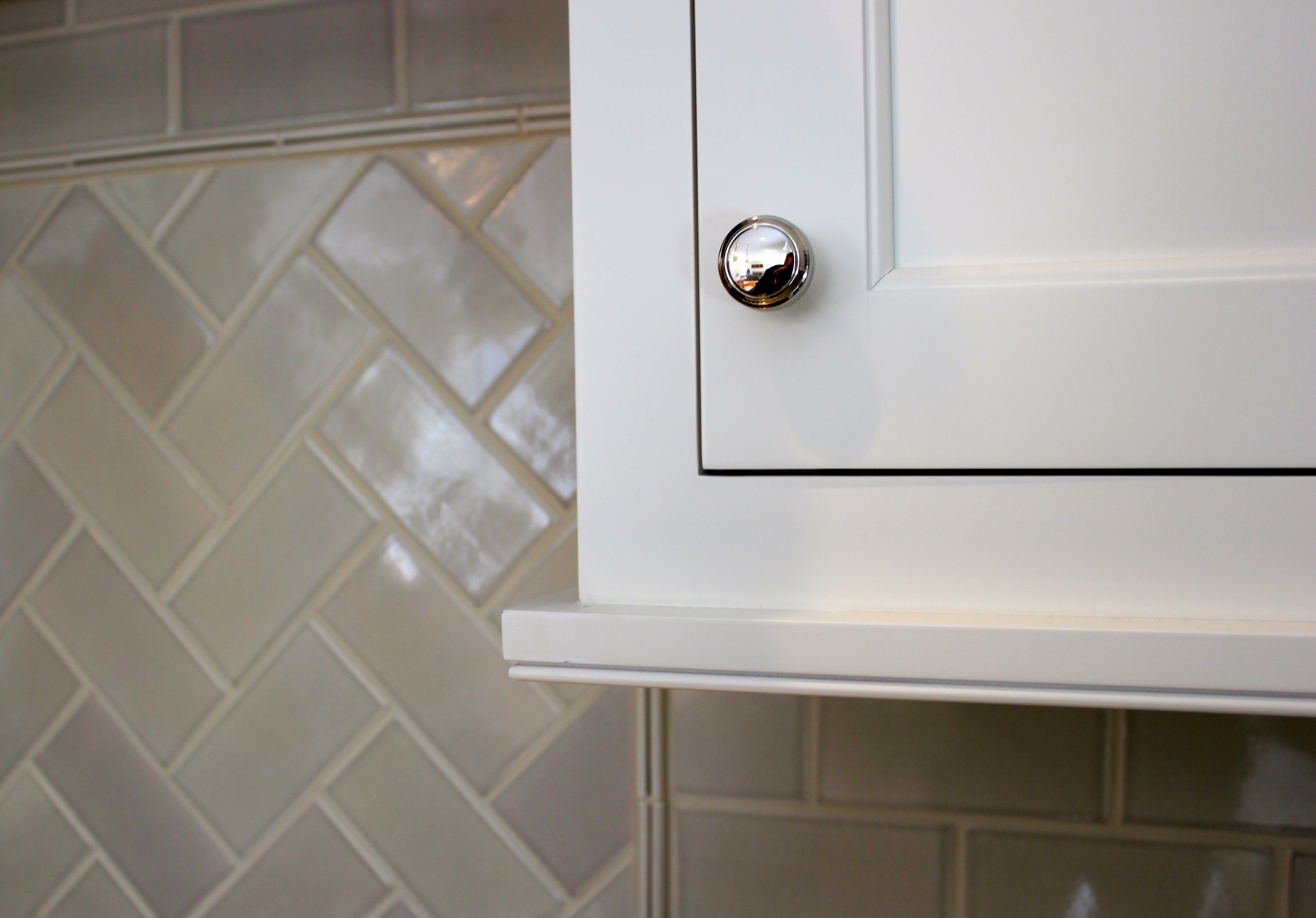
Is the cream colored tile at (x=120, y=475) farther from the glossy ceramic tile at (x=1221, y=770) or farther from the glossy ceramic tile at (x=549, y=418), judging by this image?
the glossy ceramic tile at (x=1221, y=770)

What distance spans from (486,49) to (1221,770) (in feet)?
2.54

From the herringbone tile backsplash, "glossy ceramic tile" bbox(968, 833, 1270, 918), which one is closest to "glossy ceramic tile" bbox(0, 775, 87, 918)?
the herringbone tile backsplash

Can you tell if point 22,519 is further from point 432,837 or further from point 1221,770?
point 1221,770

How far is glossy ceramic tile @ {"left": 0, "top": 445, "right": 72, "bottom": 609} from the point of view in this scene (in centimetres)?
81

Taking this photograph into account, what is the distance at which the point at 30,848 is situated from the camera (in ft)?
2.67

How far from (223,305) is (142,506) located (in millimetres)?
197

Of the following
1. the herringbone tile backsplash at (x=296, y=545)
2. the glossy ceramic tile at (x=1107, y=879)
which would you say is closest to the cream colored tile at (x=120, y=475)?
the herringbone tile backsplash at (x=296, y=545)

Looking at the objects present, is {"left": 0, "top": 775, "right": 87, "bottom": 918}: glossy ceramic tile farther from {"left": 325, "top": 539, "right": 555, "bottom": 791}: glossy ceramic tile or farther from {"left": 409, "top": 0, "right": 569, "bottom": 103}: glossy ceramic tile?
{"left": 409, "top": 0, "right": 569, "bottom": 103}: glossy ceramic tile

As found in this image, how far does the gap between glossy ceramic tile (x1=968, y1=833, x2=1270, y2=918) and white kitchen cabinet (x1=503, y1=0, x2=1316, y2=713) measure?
15.4 inches

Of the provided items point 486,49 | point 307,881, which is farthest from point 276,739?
point 486,49

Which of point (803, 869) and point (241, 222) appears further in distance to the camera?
point (241, 222)

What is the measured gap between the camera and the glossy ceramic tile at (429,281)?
0.72 meters

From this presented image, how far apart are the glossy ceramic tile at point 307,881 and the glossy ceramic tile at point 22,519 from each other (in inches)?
13.8

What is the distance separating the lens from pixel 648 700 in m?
0.69
